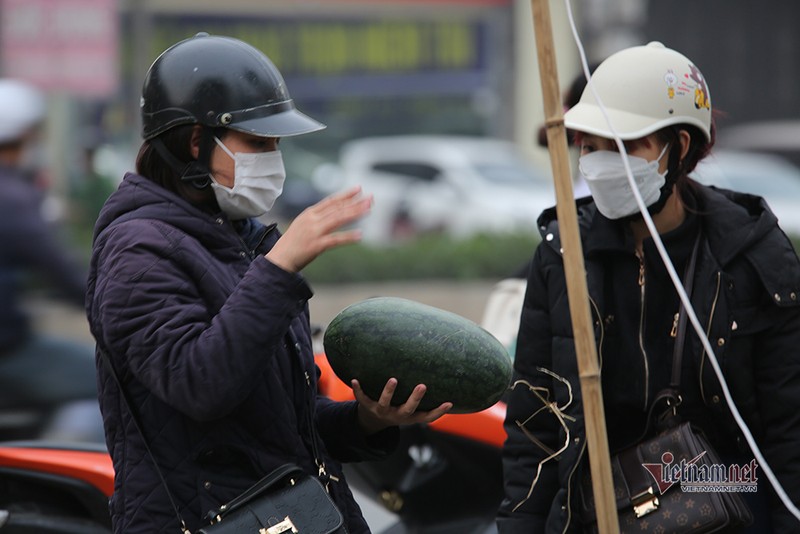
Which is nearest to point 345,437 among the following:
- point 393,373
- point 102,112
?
point 393,373

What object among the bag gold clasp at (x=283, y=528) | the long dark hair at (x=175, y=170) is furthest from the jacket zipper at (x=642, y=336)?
the long dark hair at (x=175, y=170)

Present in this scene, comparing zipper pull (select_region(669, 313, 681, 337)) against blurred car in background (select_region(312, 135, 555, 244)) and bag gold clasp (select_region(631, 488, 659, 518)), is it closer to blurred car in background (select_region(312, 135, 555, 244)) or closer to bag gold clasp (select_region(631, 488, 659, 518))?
bag gold clasp (select_region(631, 488, 659, 518))

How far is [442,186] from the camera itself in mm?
16891

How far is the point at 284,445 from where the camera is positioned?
2682 mm

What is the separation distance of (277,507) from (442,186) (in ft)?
47.2

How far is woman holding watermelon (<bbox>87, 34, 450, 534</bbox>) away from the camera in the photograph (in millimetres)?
2477

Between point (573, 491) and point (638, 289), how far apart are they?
50 centimetres

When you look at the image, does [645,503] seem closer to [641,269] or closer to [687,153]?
[641,269]

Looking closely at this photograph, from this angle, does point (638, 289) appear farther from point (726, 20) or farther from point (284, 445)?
point (726, 20)

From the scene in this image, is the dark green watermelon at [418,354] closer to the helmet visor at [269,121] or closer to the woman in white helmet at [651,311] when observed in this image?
the woman in white helmet at [651,311]

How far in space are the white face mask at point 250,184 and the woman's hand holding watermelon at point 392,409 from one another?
46cm

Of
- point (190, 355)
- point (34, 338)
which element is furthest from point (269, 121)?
point (34, 338)

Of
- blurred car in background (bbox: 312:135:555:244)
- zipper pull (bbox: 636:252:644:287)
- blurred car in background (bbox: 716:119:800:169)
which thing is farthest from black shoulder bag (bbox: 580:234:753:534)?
blurred car in background (bbox: 716:119:800:169)

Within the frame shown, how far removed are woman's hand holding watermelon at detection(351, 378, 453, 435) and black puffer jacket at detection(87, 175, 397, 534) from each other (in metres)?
0.15
